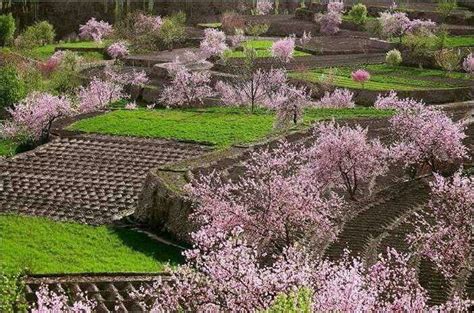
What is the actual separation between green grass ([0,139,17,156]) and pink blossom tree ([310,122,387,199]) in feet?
61.3

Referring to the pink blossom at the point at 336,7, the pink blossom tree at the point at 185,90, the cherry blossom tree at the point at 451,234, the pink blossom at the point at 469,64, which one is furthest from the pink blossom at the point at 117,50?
the cherry blossom tree at the point at 451,234

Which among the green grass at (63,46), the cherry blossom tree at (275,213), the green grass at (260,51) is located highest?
the cherry blossom tree at (275,213)

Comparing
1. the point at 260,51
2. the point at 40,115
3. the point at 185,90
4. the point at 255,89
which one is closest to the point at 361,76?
the point at 255,89

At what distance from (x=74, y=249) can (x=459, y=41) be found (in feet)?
168

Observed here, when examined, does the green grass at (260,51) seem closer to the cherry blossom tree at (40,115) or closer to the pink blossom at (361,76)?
the pink blossom at (361,76)

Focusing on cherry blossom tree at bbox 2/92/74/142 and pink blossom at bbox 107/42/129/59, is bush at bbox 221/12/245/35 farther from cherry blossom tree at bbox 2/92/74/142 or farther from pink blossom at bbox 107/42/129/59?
cherry blossom tree at bbox 2/92/74/142

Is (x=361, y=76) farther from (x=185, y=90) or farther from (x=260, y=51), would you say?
(x=260, y=51)

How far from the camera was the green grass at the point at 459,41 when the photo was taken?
67.2m

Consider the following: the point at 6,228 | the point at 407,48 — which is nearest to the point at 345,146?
the point at 6,228

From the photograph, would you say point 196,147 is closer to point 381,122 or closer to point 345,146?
point 381,122

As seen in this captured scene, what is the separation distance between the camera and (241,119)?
41906 mm

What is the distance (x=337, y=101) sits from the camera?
4919 centimetres

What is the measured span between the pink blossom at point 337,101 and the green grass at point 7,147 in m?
17.5

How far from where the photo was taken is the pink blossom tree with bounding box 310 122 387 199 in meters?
25.4
